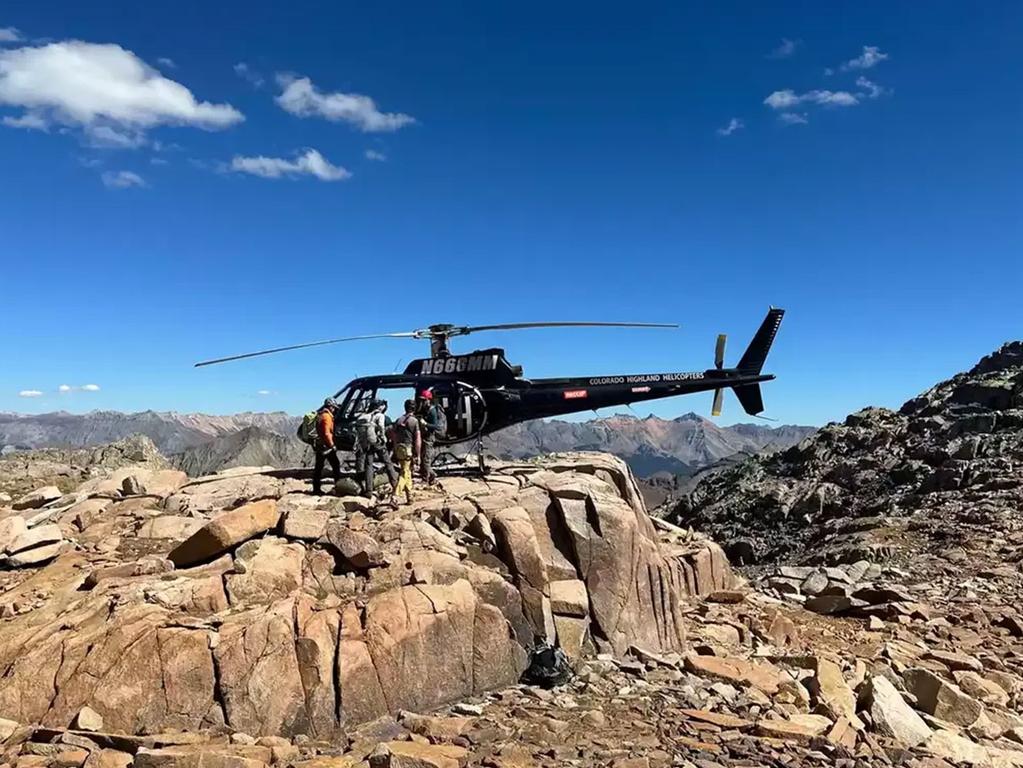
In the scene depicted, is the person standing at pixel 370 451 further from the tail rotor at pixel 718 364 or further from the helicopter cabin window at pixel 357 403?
the tail rotor at pixel 718 364

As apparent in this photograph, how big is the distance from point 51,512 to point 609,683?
11528 mm

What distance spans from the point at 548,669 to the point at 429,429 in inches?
249

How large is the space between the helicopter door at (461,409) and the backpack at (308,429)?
9.51ft

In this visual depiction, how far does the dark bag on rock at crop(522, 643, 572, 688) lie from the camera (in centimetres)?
1039

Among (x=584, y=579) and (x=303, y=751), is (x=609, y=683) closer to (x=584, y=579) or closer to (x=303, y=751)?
(x=584, y=579)

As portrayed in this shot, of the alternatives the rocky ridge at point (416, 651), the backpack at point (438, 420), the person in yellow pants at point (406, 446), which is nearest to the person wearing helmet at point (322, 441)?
the rocky ridge at point (416, 651)

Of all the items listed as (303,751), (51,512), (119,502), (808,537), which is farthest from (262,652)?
(808,537)

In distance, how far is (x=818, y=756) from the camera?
29.0 ft

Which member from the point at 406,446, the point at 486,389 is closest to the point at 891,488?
the point at 486,389

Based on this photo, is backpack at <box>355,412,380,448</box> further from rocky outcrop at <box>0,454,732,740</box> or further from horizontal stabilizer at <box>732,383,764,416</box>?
horizontal stabilizer at <box>732,383,764,416</box>

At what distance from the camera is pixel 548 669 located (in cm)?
1048

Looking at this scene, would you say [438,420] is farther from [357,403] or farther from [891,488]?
[891,488]

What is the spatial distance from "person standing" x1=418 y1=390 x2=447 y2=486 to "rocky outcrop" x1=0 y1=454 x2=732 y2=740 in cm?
79

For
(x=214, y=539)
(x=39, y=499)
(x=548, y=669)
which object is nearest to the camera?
(x=548, y=669)
